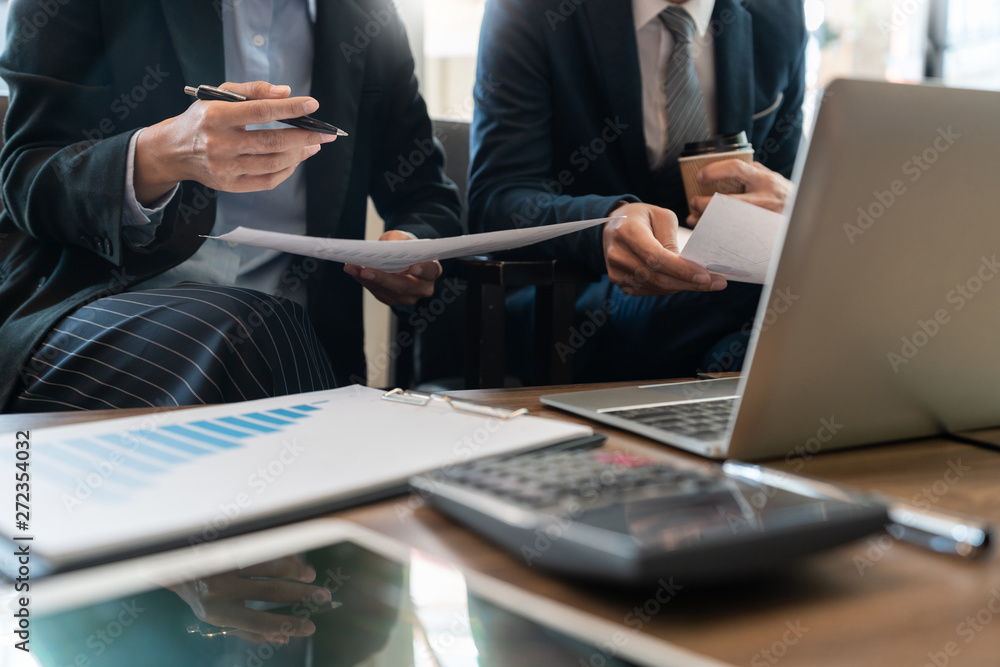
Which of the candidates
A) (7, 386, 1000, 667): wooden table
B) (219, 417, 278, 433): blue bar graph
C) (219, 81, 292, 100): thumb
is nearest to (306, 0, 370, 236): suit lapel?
(219, 81, 292, 100): thumb

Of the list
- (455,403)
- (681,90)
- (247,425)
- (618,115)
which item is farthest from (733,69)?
(247,425)

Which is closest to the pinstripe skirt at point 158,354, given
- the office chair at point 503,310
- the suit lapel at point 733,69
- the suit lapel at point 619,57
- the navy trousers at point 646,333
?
the office chair at point 503,310

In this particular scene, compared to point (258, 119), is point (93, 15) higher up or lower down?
higher up

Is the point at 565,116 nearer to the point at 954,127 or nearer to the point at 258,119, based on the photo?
the point at 258,119

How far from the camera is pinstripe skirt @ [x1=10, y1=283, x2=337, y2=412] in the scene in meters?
0.69

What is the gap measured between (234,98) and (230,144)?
0.06 meters

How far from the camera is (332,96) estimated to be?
1.10 m

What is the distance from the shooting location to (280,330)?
0.81 meters

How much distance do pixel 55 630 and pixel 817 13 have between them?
368 cm

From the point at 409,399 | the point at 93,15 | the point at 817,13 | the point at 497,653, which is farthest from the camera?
the point at 817,13

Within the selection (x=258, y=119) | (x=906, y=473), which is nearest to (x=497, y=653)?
(x=906, y=473)

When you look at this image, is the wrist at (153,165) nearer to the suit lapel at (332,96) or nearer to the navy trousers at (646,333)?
the suit lapel at (332,96)

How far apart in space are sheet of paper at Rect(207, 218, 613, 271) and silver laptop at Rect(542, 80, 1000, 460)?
0.93ft

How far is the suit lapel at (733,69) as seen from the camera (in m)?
1.26
